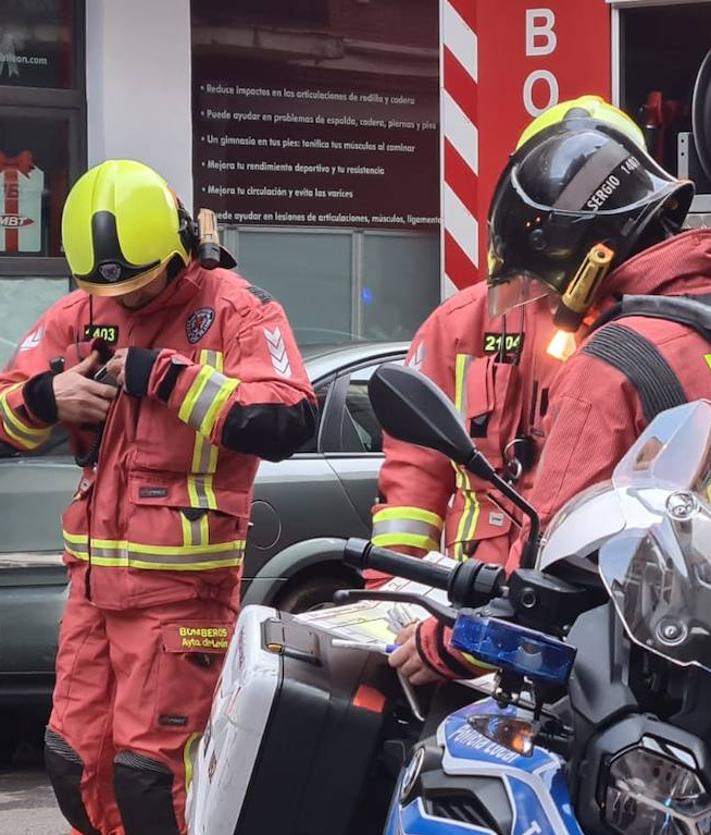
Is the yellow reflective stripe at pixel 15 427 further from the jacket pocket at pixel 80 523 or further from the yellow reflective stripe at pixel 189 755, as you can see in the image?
the yellow reflective stripe at pixel 189 755

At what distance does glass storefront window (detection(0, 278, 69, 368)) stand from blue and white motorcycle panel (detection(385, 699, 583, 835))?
726cm

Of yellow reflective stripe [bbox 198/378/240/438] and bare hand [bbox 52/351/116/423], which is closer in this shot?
yellow reflective stripe [bbox 198/378/240/438]

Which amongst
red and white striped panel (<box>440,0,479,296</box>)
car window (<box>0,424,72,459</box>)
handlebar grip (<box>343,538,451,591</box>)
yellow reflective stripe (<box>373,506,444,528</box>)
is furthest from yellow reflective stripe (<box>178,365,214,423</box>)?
car window (<box>0,424,72,459</box>)

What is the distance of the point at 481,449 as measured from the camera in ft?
11.7

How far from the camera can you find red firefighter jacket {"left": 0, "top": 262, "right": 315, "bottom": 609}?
3928mm

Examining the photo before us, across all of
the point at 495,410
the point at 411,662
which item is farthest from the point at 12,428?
the point at 411,662

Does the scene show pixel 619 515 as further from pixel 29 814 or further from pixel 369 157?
pixel 369 157

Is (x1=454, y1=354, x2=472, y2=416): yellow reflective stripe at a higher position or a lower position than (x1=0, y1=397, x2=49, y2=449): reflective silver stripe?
higher

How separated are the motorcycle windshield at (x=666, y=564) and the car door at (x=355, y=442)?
464cm

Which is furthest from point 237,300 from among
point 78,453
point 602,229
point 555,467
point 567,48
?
point 555,467

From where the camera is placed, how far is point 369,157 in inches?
400

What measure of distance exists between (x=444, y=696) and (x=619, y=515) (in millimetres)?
582

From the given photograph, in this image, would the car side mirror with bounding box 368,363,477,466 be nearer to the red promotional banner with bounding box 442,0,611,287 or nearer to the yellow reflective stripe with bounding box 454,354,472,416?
the yellow reflective stripe with bounding box 454,354,472,416

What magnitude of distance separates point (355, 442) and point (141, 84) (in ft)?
10.5
